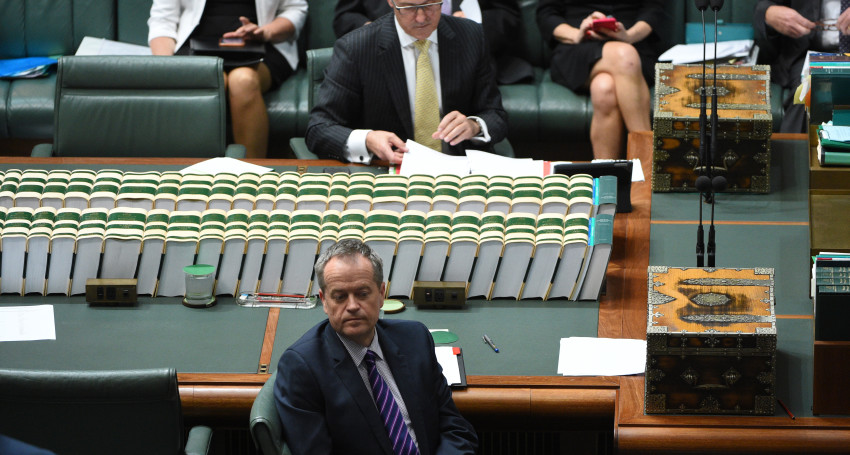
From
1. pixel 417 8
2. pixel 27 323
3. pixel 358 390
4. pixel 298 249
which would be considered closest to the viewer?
pixel 358 390

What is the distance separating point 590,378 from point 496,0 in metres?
3.31

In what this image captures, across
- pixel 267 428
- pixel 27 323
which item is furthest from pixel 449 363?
pixel 27 323

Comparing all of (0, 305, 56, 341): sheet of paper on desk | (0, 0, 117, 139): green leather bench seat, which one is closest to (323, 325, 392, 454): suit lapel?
(0, 305, 56, 341): sheet of paper on desk

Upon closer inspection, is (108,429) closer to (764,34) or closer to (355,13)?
(355,13)

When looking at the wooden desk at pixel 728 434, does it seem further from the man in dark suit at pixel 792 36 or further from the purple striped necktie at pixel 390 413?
the man in dark suit at pixel 792 36

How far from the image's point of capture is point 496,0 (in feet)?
18.2

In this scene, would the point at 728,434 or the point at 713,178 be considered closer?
the point at 728,434

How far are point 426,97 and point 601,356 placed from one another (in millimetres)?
1720

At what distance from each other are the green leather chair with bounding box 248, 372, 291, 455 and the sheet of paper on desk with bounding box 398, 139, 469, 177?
131 centimetres

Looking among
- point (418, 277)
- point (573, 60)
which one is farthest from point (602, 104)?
point (418, 277)

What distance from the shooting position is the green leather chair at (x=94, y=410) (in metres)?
2.19

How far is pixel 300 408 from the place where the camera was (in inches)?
89.3

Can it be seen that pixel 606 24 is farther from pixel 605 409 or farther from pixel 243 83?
pixel 605 409

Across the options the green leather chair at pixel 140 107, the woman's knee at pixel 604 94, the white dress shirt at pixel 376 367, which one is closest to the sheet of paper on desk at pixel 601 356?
the white dress shirt at pixel 376 367
